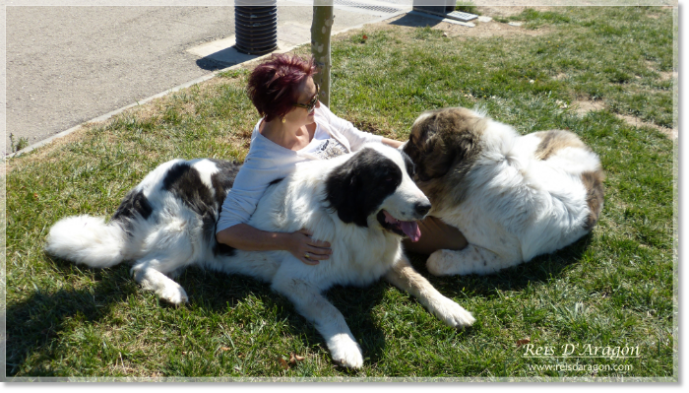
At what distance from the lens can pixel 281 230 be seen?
11.6 ft

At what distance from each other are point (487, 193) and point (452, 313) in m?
1.01

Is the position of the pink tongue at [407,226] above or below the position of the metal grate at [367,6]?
above

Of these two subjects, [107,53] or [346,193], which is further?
[107,53]

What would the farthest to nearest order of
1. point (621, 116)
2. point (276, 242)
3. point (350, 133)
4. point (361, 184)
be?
point (621, 116) → point (350, 133) → point (276, 242) → point (361, 184)

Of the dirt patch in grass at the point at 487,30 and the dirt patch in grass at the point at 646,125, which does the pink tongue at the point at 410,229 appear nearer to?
the dirt patch in grass at the point at 646,125

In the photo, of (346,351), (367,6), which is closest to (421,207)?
(346,351)

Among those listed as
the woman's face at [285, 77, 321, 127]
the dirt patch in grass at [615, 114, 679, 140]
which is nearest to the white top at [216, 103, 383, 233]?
the woman's face at [285, 77, 321, 127]

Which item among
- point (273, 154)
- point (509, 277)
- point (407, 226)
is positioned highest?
point (273, 154)

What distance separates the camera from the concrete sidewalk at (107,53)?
6156 millimetres

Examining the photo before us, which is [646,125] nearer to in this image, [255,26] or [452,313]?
[452,313]

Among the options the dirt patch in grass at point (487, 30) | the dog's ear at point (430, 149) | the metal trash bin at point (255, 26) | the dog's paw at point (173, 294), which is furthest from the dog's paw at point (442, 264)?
the dirt patch in grass at point (487, 30)

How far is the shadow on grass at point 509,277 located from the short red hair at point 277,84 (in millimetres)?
1669

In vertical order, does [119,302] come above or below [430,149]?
below

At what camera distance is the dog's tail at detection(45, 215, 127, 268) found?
3549 mm
